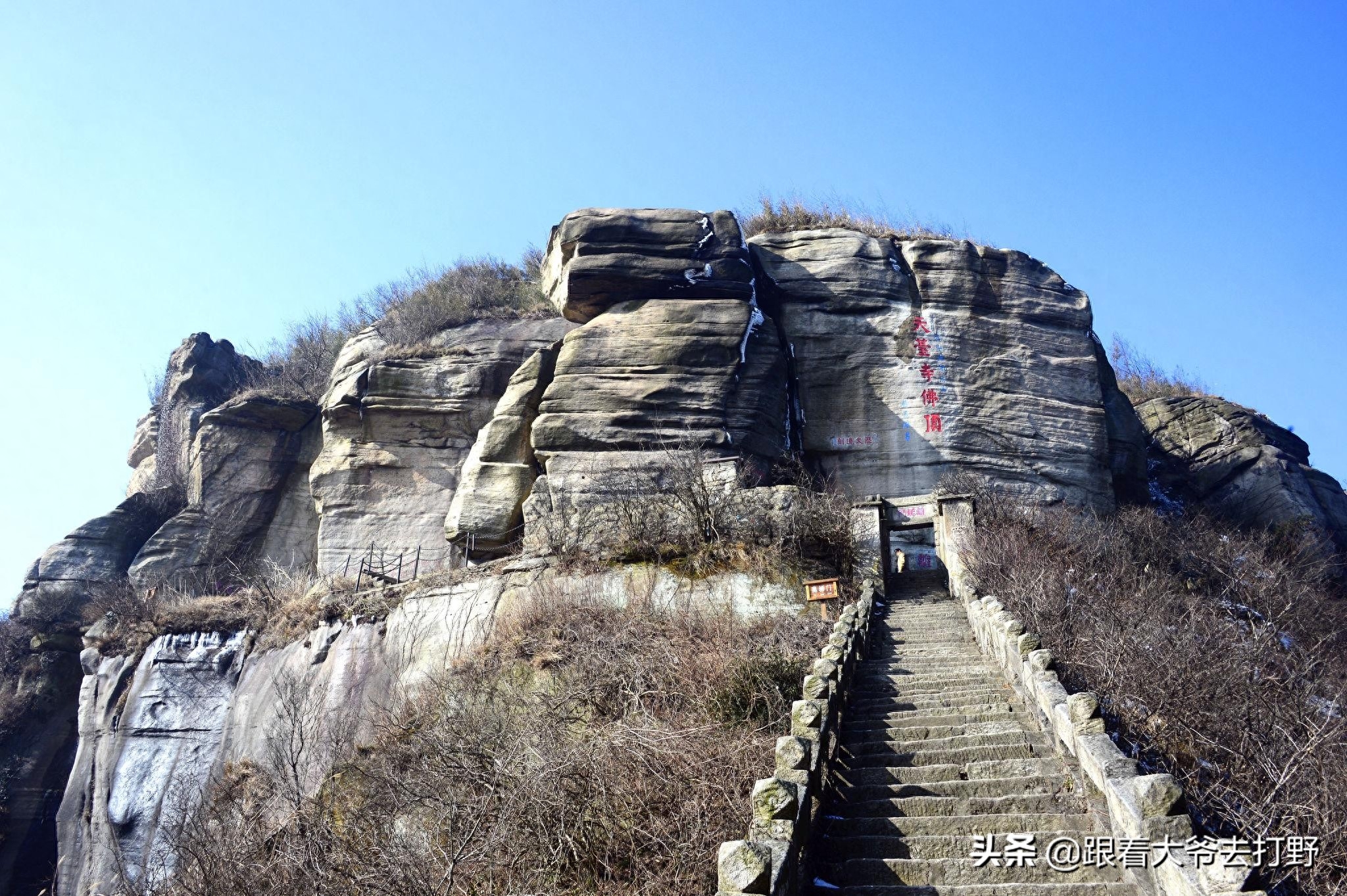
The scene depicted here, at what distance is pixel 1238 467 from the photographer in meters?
27.4

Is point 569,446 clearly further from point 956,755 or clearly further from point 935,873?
point 935,873

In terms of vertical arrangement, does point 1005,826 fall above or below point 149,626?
above

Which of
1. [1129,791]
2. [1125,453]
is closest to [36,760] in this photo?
[1129,791]

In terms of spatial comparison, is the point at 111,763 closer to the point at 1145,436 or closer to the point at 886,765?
the point at 886,765

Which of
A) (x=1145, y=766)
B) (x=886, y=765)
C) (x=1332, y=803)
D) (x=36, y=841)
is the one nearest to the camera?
(x=1332, y=803)

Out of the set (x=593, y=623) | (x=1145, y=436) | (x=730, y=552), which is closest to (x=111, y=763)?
(x=593, y=623)

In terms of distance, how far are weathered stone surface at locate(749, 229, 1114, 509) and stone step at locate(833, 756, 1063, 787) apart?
15.9 m

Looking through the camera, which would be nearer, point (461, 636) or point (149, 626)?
point (461, 636)

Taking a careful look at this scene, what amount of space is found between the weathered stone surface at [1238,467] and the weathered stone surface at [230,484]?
84.9ft

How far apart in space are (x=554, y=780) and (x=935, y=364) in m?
18.7

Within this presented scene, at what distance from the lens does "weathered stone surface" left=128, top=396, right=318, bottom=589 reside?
26.4 metres

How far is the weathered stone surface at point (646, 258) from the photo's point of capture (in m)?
23.6

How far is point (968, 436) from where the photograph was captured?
2381 centimetres

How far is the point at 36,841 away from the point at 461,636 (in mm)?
16055
